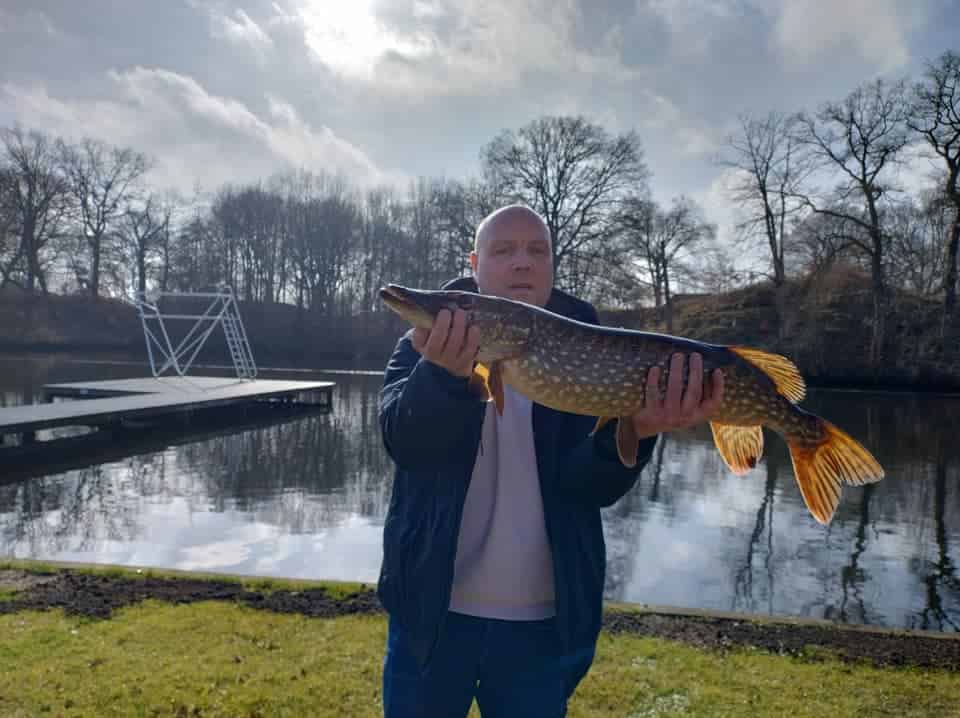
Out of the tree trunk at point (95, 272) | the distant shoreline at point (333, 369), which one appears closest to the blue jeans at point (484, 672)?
the distant shoreline at point (333, 369)

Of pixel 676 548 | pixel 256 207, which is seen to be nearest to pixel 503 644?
pixel 676 548

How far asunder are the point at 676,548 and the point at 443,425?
6.65m

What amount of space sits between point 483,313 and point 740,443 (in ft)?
4.25

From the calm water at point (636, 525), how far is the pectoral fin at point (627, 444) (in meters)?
Result: 4.60

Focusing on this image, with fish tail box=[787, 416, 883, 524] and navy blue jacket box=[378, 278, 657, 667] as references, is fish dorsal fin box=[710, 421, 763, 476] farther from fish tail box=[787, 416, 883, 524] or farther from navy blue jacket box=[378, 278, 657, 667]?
navy blue jacket box=[378, 278, 657, 667]

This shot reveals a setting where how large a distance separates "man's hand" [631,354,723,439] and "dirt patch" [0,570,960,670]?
3.10 m

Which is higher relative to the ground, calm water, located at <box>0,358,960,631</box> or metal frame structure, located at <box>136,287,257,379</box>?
metal frame structure, located at <box>136,287,257,379</box>

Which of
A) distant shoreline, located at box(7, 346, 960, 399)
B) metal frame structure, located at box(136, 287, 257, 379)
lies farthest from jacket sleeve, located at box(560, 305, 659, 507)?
distant shoreline, located at box(7, 346, 960, 399)

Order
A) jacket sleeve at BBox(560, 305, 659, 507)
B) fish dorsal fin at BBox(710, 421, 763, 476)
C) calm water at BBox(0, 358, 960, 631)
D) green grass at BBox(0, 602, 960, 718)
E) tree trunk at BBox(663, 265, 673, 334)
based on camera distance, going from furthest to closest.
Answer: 1. tree trunk at BBox(663, 265, 673, 334)
2. calm water at BBox(0, 358, 960, 631)
3. green grass at BBox(0, 602, 960, 718)
4. fish dorsal fin at BBox(710, 421, 763, 476)
5. jacket sleeve at BBox(560, 305, 659, 507)

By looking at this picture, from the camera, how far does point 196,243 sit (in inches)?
2095

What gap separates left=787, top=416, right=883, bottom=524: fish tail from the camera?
2.58 m

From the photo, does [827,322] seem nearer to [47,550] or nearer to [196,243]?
[47,550]

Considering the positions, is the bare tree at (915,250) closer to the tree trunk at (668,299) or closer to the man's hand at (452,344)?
the tree trunk at (668,299)

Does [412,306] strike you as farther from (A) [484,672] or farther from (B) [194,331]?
(B) [194,331]
